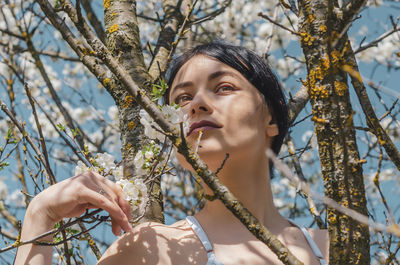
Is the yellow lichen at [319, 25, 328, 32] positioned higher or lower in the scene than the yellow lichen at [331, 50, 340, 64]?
higher

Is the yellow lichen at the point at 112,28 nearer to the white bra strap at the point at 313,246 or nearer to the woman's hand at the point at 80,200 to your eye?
the woman's hand at the point at 80,200

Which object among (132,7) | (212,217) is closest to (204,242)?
(212,217)

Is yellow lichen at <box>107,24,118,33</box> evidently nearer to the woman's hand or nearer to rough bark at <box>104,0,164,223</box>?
rough bark at <box>104,0,164,223</box>

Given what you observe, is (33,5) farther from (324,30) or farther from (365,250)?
(365,250)

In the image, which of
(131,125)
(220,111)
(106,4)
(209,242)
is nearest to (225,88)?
(220,111)

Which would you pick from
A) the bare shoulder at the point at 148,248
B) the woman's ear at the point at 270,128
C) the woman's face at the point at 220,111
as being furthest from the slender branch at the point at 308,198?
the bare shoulder at the point at 148,248

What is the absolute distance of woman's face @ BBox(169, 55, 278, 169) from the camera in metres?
1.62

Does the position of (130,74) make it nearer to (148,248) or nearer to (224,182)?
(224,182)

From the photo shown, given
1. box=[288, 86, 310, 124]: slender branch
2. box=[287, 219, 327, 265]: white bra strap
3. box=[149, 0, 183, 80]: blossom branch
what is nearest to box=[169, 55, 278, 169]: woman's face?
box=[287, 219, 327, 265]: white bra strap

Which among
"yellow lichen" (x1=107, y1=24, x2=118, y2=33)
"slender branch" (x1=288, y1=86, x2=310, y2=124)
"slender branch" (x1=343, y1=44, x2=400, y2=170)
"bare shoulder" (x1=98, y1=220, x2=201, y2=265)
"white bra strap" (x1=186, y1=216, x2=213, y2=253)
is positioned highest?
"yellow lichen" (x1=107, y1=24, x2=118, y2=33)

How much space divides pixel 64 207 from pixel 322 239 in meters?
0.94

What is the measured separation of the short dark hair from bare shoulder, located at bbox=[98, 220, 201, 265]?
64cm

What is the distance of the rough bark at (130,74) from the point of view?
195 centimetres

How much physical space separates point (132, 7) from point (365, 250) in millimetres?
1667
